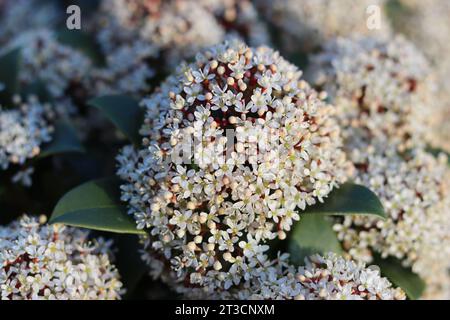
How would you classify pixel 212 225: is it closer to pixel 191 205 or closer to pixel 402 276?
pixel 191 205

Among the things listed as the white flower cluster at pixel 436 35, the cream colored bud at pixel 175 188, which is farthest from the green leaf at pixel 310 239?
the white flower cluster at pixel 436 35

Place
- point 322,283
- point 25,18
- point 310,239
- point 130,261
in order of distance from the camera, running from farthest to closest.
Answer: point 25,18 → point 130,261 → point 310,239 → point 322,283

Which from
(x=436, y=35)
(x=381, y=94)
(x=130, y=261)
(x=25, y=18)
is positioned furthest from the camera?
(x=25, y=18)

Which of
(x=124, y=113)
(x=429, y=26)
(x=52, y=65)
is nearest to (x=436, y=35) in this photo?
(x=429, y=26)

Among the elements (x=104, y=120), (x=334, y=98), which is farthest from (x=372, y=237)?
(x=104, y=120)

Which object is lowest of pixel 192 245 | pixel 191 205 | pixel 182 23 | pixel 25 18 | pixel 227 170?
pixel 192 245

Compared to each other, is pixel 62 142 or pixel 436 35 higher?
pixel 436 35
